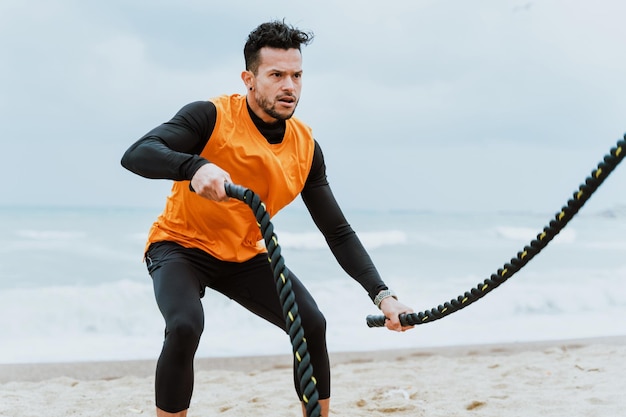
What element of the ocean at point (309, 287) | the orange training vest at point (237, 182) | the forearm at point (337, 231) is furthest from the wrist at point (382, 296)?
the ocean at point (309, 287)

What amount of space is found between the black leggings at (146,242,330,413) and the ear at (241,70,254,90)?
2.01ft

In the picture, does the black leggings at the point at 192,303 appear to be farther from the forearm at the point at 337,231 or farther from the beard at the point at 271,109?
the beard at the point at 271,109

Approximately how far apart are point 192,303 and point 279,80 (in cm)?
79

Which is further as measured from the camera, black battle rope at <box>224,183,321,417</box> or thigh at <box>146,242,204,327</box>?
thigh at <box>146,242,204,327</box>

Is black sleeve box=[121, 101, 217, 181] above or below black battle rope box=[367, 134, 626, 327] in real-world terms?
above

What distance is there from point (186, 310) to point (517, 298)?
7035 mm

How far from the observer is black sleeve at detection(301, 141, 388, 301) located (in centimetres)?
267

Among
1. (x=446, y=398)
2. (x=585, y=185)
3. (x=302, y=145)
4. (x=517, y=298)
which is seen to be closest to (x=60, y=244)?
(x=517, y=298)

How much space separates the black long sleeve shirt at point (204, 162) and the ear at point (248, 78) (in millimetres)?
98

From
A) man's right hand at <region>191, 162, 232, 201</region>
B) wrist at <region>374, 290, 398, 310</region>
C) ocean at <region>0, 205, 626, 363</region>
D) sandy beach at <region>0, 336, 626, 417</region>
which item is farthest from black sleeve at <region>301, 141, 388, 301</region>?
ocean at <region>0, 205, 626, 363</region>

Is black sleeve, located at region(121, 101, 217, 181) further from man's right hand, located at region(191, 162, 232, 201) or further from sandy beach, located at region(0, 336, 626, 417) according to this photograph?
sandy beach, located at region(0, 336, 626, 417)

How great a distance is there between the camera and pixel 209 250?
8.22 ft

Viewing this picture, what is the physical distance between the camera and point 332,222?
2.69m

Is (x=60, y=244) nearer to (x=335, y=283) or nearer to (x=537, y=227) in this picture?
(x=335, y=283)
